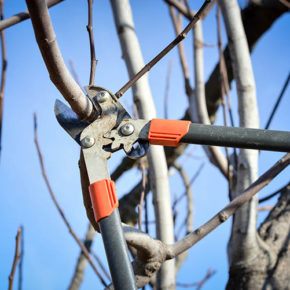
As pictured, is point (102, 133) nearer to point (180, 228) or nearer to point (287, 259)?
point (287, 259)

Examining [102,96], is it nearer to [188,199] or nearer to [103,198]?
[103,198]

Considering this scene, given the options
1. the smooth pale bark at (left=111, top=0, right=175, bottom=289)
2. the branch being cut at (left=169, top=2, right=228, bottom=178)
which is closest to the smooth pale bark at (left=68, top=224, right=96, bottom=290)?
the branch being cut at (left=169, top=2, right=228, bottom=178)

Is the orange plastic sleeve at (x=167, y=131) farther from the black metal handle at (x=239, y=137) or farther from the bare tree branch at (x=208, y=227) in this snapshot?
the bare tree branch at (x=208, y=227)

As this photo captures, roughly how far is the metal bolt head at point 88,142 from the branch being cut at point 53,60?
0.04 m

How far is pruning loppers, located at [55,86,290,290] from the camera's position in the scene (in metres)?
0.80

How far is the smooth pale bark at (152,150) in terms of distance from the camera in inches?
56.3

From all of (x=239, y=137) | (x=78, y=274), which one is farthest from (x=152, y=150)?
(x=78, y=274)

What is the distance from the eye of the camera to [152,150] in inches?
59.7

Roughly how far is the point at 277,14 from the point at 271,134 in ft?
5.11

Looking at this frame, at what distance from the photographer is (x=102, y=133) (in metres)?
0.97

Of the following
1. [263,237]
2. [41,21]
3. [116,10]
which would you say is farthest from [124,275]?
[116,10]

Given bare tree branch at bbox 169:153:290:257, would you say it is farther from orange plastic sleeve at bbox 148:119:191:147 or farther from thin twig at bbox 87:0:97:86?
thin twig at bbox 87:0:97:86

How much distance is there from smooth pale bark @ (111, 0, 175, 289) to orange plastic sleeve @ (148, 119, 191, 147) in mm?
550

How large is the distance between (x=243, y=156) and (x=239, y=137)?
0.70 m
